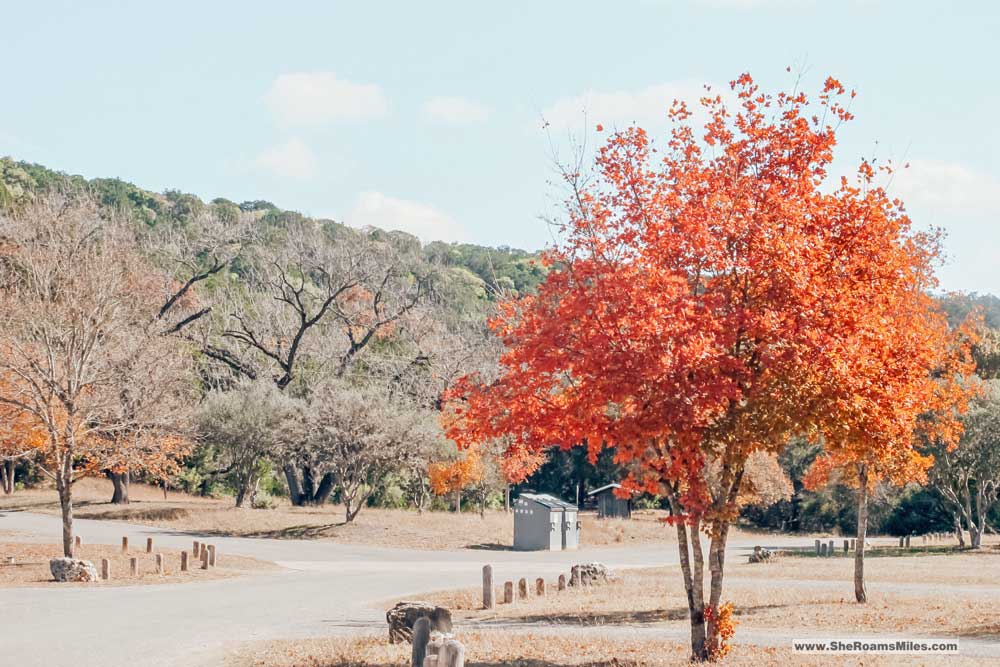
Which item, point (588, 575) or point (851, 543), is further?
point (851, 543)

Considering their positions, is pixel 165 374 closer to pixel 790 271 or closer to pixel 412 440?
pixel 412 440

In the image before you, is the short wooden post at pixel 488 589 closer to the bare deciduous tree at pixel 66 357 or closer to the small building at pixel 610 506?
the bare deciduous tree at pixel 66 357

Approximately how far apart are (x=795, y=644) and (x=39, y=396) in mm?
23507

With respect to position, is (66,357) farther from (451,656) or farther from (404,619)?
(451,656)

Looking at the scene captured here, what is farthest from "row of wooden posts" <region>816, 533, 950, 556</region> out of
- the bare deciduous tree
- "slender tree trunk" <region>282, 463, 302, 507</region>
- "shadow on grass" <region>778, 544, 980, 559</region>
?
the bare deciduous tree

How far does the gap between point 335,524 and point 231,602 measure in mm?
24580

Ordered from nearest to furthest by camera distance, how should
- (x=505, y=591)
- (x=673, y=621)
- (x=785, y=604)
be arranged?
(x=673, y=621)
(x=785, y=604)
(x=505, y=591)

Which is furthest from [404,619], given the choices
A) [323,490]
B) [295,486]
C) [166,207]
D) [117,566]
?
[166,207]

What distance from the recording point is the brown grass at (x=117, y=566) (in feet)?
91.7

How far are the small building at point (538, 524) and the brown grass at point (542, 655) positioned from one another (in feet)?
91.5

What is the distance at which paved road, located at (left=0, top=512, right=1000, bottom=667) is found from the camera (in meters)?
17.0

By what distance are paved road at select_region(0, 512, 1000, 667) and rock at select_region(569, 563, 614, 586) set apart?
303cm

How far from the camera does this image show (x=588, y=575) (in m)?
29.5

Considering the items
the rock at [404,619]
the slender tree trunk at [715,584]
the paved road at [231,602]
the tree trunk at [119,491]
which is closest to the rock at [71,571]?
the paved road at [231,602]
